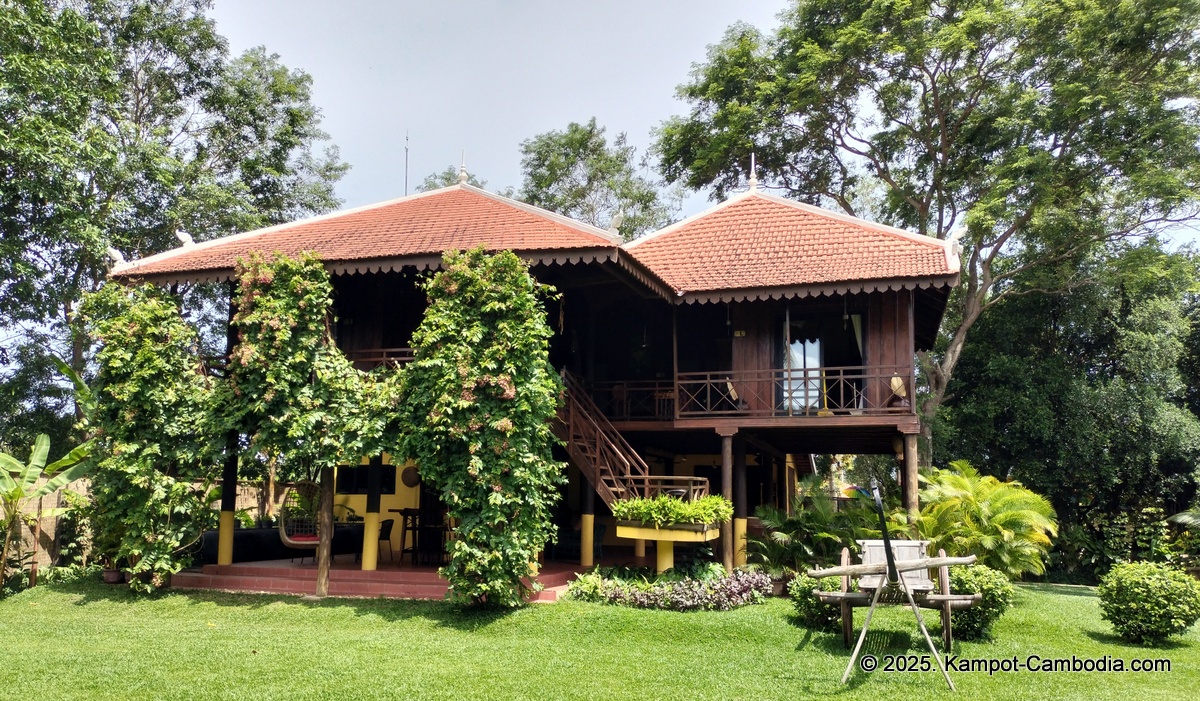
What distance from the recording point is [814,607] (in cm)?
995

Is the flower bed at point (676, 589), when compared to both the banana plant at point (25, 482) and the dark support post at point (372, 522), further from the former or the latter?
the banana plant at point (25, 482)

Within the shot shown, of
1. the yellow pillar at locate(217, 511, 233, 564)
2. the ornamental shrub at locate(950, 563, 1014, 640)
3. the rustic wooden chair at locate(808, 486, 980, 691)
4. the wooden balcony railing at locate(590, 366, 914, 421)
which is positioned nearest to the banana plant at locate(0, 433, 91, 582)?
the yellow pillar at locate(217, 511, 233, 564)

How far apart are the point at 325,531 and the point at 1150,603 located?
33.7 ft

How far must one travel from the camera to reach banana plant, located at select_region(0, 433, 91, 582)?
12922 millimetres

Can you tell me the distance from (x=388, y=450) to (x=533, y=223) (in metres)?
3.99

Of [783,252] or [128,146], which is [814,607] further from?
[128,146]

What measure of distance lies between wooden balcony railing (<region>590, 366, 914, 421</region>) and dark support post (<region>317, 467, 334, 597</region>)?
4755mm

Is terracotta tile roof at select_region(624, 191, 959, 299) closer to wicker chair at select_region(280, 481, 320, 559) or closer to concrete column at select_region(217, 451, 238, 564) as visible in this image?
wicker chair at select_region(280, 481, 320, 559)

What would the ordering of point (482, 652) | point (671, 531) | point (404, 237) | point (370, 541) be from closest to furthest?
point (482, 652) → point (671, 531) → point (370, 541) → point (404, 237)

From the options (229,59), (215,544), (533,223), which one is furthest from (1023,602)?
(229,59)

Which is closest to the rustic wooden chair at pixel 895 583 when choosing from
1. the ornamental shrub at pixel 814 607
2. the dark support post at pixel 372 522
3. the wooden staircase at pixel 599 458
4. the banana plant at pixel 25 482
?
the ornamental shrub at pixel 814 607

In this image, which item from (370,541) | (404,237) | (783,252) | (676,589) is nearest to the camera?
(676,589)

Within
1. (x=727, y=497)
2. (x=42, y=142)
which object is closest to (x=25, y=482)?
(x=42, y=142)

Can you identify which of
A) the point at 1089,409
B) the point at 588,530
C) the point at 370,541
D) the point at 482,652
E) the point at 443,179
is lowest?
the point at 482,652
